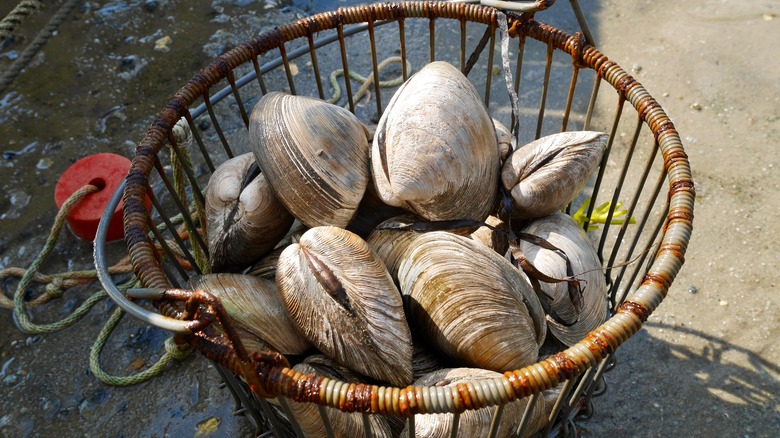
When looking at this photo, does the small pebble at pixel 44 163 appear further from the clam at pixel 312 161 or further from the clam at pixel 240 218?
the clam at pixel 312 161

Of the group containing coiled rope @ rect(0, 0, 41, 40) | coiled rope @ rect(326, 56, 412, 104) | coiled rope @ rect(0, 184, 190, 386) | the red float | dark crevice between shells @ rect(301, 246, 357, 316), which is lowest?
coiled rope @ rect(0, 184, 190, 386)

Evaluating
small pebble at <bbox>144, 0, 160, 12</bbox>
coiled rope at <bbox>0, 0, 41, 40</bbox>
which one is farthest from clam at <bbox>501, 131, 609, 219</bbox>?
small pebble at <bbox>144, 0, 160, 12</bbox>

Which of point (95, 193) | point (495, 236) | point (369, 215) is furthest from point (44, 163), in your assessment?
point (495, 236)

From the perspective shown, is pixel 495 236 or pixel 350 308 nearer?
pixel 350 308

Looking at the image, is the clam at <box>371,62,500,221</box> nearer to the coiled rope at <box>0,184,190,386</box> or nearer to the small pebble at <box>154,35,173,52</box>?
the coiled rope at <box>0,184,190,386</box>

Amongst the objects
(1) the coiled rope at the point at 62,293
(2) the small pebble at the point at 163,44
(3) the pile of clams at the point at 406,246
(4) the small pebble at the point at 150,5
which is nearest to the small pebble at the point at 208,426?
(1) the coiled rope at the point at 62,293

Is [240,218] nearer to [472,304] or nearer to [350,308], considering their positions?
[350,308]
